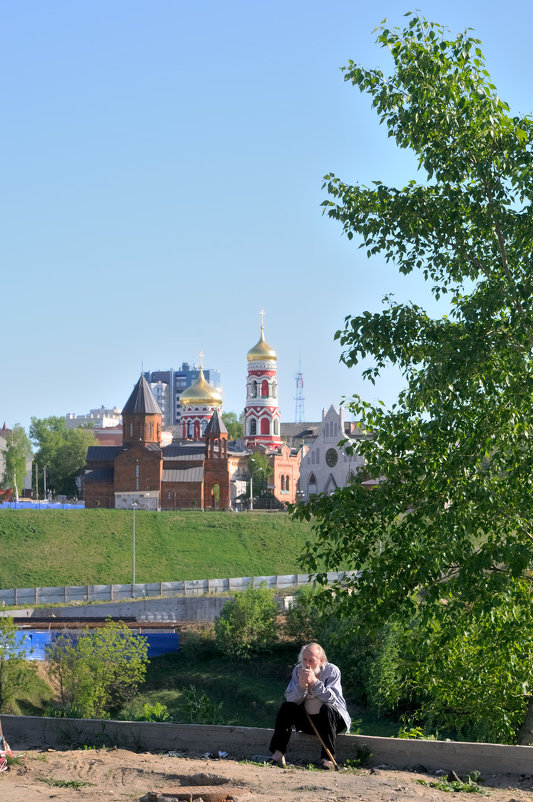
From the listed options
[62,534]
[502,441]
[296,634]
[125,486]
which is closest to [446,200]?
[502,441]

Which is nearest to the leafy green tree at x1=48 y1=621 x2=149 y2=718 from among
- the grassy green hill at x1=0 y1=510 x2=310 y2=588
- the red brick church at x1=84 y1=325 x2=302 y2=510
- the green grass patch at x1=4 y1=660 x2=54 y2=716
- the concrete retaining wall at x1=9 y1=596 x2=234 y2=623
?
the green grass patch at x1=4 y1=660 x2=54 y2=716

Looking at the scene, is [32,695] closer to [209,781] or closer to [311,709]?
[311,709]

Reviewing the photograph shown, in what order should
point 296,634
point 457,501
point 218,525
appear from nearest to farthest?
point 457,501, point 296,634, point 218,525

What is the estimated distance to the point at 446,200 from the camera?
35.0 feet

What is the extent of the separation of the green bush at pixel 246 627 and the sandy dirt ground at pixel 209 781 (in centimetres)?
3080

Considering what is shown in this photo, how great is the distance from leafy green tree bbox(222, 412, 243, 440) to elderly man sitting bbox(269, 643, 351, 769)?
111360 millimetres

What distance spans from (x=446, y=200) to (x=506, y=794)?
6.08 m

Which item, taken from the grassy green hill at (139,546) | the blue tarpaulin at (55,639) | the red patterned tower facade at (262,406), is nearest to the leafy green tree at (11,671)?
the blue tarpaulin at (55,639)

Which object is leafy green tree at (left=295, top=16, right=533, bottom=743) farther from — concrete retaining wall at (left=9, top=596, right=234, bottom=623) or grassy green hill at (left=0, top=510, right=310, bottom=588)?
grassy green hill at (left=0, top=510, right=310, bottom=588)

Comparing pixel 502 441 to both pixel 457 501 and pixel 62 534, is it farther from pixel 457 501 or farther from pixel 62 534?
pixel 62 534

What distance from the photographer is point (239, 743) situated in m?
8.31

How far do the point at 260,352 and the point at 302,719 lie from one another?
84.4 metres

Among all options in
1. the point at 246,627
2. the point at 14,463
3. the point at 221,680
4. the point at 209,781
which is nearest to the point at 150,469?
the point at 14,463

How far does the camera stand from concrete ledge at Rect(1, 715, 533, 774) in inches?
302
